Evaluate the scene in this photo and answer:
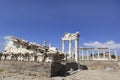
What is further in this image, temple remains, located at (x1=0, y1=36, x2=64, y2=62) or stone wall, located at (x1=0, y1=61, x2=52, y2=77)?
temple remains, located at (x1=0, y1=36, x2=64, y2=62)

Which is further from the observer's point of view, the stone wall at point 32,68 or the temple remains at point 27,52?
the temple remains at point 27,52

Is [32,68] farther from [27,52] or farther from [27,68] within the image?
[27,52]

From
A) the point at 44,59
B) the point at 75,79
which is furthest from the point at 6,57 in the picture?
the point at 75,79

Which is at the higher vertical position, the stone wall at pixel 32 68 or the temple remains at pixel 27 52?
the temple remains at pixel 27 52

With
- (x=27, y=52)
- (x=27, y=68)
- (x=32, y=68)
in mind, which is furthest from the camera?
(x=27, y=52)

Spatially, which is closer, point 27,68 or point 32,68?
point 32,68

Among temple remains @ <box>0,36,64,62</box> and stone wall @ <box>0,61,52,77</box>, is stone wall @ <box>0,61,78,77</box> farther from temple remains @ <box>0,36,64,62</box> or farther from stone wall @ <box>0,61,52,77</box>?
temple remains @ <box>0,36,64,62</box>

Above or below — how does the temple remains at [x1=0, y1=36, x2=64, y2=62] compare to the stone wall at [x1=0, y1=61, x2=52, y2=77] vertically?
above

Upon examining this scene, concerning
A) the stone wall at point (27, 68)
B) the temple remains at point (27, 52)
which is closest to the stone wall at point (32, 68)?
the stone wall at point (27, 68)

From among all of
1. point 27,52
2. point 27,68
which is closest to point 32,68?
point 27,68

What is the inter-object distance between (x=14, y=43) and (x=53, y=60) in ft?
15.6

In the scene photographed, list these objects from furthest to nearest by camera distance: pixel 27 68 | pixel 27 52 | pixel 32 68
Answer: pixel 27 52 → pixel 27 68 → pixel 32 68

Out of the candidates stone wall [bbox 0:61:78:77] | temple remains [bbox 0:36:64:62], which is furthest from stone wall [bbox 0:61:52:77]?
temple remains [bbox 0:36:64:62]

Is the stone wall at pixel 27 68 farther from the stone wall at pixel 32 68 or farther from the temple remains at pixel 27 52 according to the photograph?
the temple remains at pixel 27 52
